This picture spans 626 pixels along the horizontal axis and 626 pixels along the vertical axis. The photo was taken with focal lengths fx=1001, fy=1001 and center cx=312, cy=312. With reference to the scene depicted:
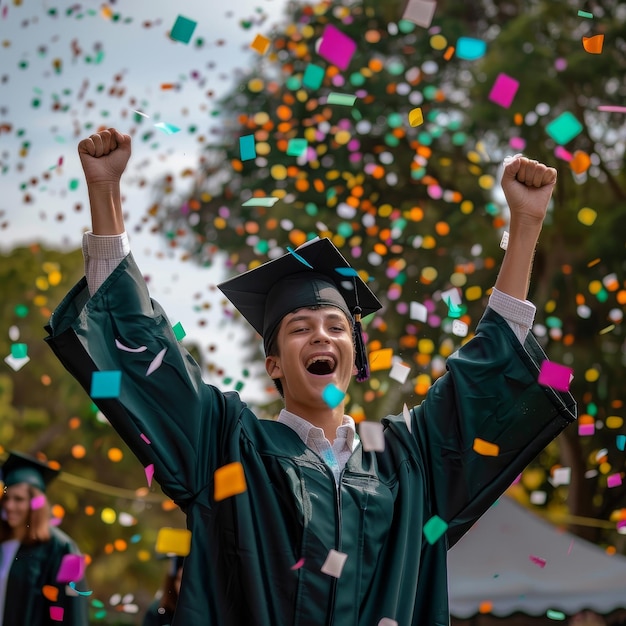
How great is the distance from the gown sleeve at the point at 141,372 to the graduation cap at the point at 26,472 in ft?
14.2

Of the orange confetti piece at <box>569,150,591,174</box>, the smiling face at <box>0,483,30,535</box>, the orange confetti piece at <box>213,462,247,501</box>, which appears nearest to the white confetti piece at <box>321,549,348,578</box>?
the orange confetti piece at <box>213,462,247,501</box>

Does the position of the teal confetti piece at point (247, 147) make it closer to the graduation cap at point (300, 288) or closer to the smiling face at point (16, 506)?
the graduation cap at point (300, 288)

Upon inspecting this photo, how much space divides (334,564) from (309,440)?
1.57 feet

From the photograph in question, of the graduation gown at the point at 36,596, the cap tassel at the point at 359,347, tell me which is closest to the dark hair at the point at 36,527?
the graduation gown at the point at 36,596

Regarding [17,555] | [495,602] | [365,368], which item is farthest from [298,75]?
[365,368]

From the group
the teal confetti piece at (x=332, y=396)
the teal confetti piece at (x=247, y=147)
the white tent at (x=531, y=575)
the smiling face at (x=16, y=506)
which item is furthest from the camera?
the white tent at (x=531, y=575)

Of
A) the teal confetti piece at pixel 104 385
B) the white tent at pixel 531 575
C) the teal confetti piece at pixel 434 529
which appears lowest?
the white tent at pixel 531 575

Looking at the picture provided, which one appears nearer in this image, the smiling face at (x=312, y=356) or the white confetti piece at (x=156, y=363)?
the white confetti piece at (x=156, y=363)

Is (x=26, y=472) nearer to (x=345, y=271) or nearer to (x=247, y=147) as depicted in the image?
(x=247, y=147)

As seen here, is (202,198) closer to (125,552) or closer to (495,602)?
(495,602)

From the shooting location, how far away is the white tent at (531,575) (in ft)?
Result: 30.6

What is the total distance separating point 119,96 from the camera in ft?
30.2

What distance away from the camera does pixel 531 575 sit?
9484mm

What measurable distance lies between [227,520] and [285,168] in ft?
27.5
